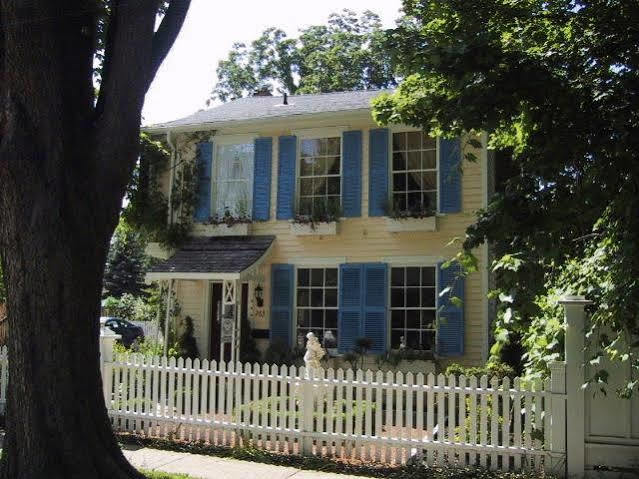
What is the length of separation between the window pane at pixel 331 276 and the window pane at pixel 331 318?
597mm

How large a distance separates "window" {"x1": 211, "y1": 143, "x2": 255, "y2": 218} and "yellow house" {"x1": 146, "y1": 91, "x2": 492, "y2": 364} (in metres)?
0.03

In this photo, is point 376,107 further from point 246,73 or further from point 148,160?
point 246,73

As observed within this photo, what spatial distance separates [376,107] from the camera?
7.94m

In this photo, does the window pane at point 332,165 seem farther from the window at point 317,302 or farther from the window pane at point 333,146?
the window at point 317,302

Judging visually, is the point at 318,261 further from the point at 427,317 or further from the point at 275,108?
the point at 275,108

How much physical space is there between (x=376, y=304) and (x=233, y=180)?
178 inches

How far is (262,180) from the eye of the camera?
597 inches

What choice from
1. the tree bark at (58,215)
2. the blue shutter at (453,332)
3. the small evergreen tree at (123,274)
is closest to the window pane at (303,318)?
the blue shutter at (453,332)

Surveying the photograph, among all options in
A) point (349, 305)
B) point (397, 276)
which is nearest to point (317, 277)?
point (349, 305)

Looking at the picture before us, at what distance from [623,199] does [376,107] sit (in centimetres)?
346

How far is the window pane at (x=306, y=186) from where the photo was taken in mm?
15016

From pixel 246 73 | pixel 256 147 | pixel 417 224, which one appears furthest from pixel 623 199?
pixel 246 73

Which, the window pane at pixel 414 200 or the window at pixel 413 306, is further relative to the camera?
the window pane at pixel 414 200

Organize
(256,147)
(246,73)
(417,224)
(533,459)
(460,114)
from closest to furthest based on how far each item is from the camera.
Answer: (460,114) → (533,459) → (417,224) → (256,147) → (246,73)
